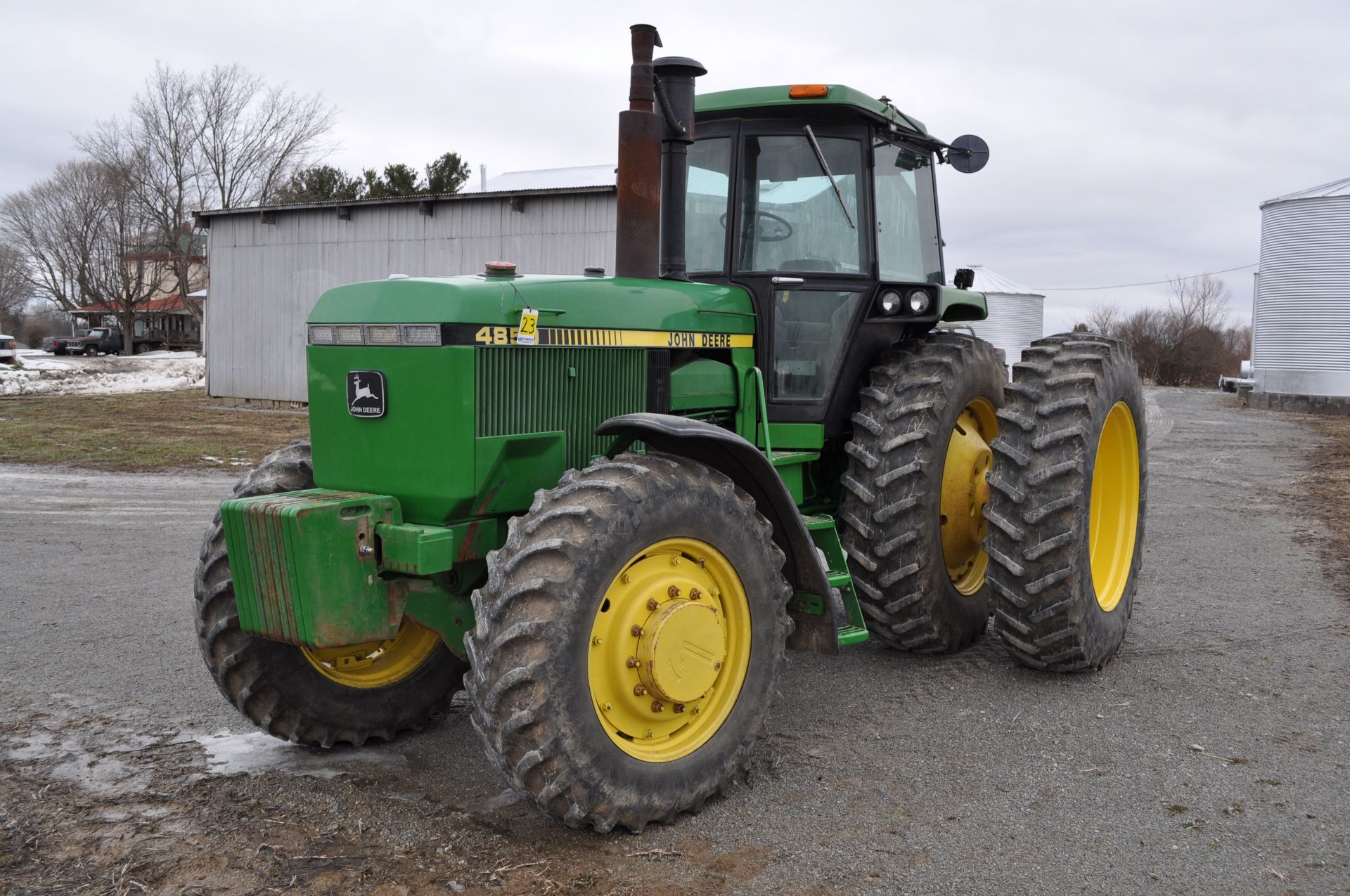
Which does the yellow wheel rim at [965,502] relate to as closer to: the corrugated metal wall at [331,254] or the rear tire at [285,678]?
the rear tire at [285,678]

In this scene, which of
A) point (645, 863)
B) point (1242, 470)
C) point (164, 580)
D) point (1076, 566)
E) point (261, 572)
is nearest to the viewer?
point (645, 863)

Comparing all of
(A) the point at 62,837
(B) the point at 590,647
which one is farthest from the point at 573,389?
(A) the point at 62,837

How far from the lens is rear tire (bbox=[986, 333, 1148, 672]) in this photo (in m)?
5.00

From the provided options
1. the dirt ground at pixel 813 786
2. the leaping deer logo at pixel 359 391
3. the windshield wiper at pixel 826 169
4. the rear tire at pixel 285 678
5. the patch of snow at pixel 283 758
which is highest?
the windshield wiper at pixel 826 169

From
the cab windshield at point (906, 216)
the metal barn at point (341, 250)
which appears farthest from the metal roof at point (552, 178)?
the cab windshield at point (906, 216)

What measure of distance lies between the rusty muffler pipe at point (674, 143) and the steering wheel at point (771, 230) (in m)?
0.34

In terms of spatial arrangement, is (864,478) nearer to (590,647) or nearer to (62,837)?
(590,647)

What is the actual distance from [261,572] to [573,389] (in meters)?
1.27

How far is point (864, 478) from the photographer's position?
507 centimetres

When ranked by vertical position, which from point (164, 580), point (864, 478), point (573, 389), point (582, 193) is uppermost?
point (582, 193)

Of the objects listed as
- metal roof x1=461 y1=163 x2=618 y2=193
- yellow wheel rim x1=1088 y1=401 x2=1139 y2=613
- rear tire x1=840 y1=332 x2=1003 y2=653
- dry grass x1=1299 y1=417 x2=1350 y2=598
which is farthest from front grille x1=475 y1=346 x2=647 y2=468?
metal roof x1=461 y1=163 x2=618 y2=193

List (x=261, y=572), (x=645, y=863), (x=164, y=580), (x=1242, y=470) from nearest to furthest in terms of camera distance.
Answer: (x=645, y=863) < (x=261, y=572) < (x=164, y=580) < (x=1242, y=470)

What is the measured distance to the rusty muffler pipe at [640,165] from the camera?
4477mm

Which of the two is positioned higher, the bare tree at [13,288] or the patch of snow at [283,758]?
the bare tree at [13,288]
